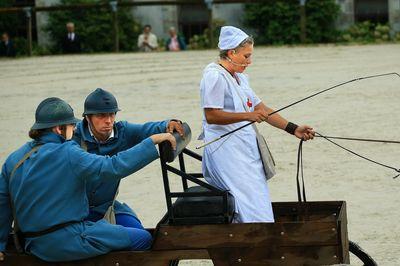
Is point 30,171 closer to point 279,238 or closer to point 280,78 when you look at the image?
point 279,238

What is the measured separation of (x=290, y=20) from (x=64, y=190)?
66.6ft

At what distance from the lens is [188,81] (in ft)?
59.1

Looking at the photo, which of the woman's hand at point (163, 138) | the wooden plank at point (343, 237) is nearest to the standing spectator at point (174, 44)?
the wooden plank at point (343, 237)

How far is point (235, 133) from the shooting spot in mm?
6461

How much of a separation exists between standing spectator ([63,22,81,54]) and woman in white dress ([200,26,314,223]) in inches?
729

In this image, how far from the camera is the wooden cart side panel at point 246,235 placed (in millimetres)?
5676

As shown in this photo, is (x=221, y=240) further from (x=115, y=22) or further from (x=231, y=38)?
(x=115, y=22)

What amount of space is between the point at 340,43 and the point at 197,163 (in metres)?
13.4

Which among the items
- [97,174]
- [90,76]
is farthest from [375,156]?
[90,76]

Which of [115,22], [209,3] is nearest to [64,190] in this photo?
[115,22]

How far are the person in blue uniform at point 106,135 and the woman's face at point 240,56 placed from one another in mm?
531

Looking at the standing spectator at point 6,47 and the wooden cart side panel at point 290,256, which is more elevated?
the standing spectator at point 6,47

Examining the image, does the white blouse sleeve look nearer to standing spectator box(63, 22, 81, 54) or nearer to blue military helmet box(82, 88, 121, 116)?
blue military helmet box(82, 88, 121, 116)

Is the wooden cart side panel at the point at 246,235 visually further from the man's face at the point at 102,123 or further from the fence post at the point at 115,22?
the fence post at the point at 115,22
